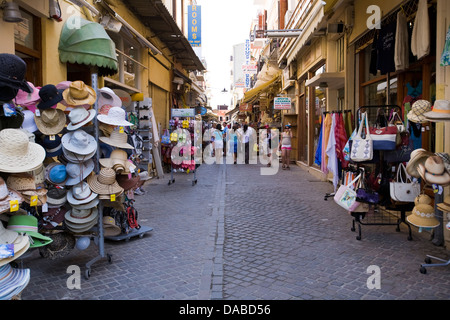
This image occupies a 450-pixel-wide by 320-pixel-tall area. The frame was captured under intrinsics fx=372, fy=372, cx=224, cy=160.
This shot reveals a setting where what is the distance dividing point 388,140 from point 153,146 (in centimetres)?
744

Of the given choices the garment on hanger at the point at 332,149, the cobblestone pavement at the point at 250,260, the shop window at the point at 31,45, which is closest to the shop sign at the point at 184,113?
the cobblestone pavement at the point at 250,260

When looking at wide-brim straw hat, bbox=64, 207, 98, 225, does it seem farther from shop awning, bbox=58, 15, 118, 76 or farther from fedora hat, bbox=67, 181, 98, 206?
shop awning, bbox=58, 15, 118, 76

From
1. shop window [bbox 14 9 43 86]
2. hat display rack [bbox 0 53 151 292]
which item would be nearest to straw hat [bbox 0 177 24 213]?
hat display rack [bbox 0 53 151 292]

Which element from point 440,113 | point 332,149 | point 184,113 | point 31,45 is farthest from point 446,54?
point 184,113

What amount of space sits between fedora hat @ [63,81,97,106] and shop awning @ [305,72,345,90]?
719 centimetres

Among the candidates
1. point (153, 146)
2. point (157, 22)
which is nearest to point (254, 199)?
point (153, 146)

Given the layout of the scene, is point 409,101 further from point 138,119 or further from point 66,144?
point 138,119

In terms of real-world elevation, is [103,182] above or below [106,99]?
below

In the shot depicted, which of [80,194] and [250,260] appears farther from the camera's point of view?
[250,260]

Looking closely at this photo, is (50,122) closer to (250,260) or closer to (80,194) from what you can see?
(80,194)

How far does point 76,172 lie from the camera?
4.32m

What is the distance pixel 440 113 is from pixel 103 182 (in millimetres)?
4133

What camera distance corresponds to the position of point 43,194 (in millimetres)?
3627

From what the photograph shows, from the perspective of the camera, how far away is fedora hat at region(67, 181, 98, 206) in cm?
433
